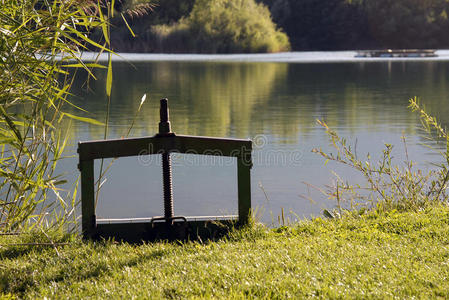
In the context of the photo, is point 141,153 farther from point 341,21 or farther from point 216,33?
point 341,21

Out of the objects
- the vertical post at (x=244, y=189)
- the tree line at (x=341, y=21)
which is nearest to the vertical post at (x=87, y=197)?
the vertical post at (x=244, y=189)

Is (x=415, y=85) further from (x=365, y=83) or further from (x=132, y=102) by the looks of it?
(x=132, y=102)

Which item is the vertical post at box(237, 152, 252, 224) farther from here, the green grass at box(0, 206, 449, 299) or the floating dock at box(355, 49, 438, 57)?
the floating dock at box(355, 49, 438, 57)

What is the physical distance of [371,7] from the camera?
6656 centimetres

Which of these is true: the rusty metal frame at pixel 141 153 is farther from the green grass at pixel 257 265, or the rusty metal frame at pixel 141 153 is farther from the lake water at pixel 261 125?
the lake water at pixel 261 125

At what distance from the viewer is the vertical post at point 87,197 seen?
5133mm

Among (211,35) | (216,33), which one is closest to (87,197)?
(211,35)

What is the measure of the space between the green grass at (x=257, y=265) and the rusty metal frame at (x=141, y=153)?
0.85 ft

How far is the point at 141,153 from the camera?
525cm

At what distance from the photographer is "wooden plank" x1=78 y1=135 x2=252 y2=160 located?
5160 mm

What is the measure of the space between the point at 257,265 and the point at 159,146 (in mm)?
1395

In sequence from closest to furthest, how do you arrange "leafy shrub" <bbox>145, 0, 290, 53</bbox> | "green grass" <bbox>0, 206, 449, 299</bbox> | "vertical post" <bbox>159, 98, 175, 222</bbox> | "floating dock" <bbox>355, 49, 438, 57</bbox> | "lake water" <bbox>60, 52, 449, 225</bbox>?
"green grass" <bbox>0, 206, 449, 299</bbox> < "vertical post" <bbox>159, 98, 175, 222</bbox> < "lake water" <bbox>60, 52, 449, 225</bbox> < "leafy shrub" <bbox>145, 0, 290, 53</bbox> < "floating dock" <bbox>355, 49, 438, 57</bbox>

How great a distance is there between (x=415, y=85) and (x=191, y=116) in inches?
432

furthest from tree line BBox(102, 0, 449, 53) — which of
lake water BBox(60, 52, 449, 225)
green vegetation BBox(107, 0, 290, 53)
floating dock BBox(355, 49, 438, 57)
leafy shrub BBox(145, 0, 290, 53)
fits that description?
lake water BBox(60, 52, 449, 225)
